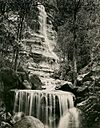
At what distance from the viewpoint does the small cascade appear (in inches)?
689

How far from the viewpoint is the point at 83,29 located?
29859 millimetres

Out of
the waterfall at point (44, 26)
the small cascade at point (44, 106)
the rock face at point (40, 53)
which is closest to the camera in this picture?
the small cascade at point (44, 106)

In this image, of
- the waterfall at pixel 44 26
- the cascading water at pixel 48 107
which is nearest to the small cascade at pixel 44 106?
the cascading water at pixel 48 107

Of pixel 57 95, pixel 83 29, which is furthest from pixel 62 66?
pixel 57 95

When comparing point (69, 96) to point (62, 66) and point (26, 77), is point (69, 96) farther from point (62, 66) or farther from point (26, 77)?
point (62, 66)

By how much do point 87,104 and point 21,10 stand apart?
12.4 m

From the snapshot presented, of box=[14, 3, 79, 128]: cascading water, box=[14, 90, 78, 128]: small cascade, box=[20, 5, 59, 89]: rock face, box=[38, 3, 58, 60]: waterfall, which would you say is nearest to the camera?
box=[14, 3, 79, 128]: cascading water

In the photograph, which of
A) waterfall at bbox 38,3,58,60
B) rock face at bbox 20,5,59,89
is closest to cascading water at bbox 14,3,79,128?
rock face at bbox 20,5,59,89

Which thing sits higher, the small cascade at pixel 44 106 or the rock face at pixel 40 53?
the rock face at pixel 40 53

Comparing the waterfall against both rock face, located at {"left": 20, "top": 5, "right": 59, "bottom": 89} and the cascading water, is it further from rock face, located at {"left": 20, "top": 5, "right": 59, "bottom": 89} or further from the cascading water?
the cascading water

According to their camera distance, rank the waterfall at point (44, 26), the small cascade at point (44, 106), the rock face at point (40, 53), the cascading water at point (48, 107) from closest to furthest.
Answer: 1. the cascading water at point (48, 107)
2. the small cascade at point (44, 106)
3. the rock face at point (40, 53)
4. the waterfall at point (44, 26)

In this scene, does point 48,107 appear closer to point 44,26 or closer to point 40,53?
point 40,53

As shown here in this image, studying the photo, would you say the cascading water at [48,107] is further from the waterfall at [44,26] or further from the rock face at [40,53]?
the waterfall at [44,26]

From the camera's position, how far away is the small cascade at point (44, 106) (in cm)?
1750
